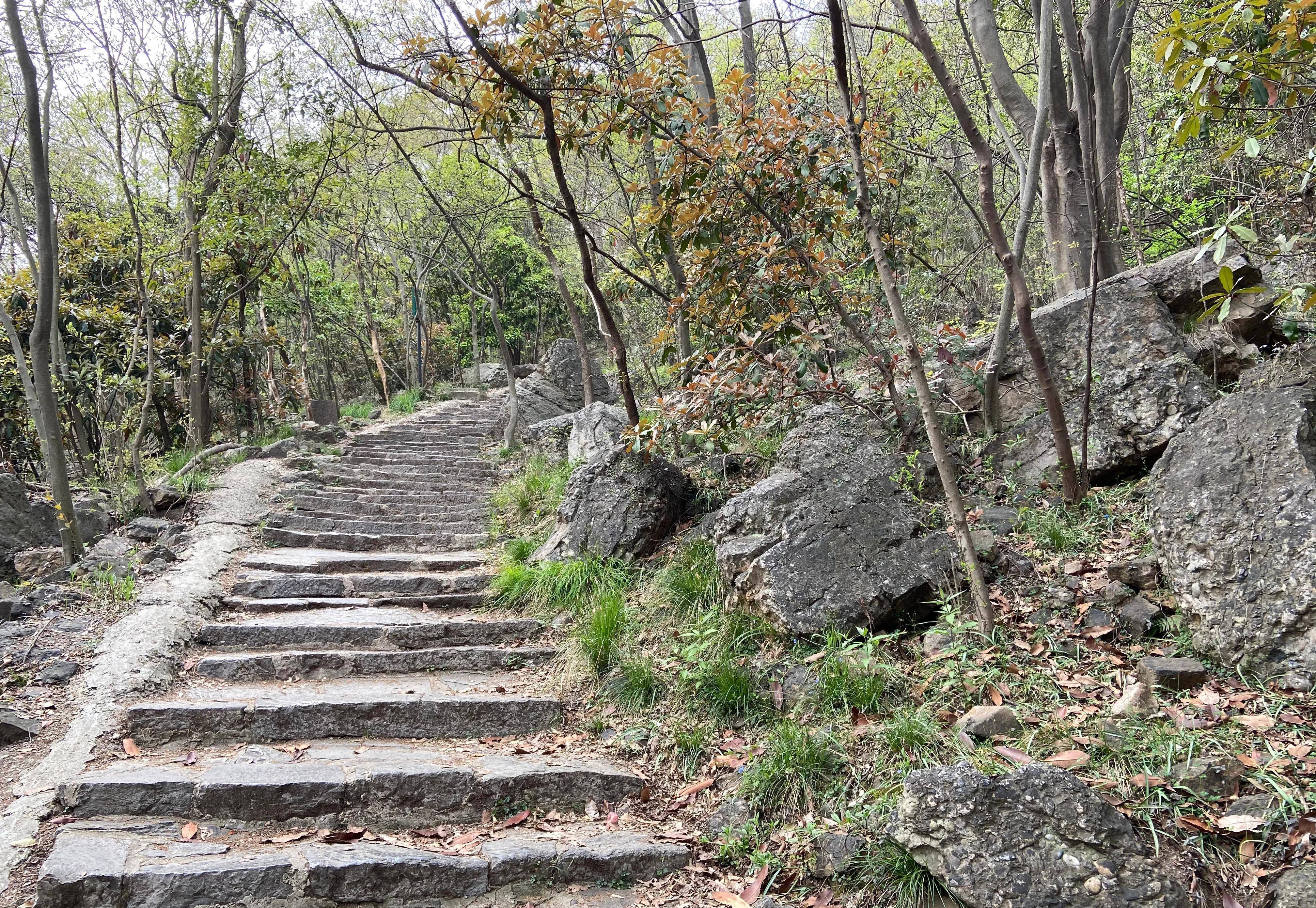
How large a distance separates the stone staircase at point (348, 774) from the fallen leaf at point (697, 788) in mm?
277

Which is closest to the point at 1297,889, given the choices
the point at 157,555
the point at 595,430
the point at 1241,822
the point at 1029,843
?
the point at 1241,822

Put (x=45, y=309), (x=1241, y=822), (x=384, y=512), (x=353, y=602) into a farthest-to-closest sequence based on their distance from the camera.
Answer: (x=384, y=512) → (x=45, y=309) → (x=353, y=602) → (x=1241, y=822)

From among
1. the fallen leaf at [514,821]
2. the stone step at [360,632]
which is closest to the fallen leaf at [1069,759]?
the fallen leaf at [514,821]

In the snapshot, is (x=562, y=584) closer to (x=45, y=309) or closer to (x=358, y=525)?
(x=358, y=525)

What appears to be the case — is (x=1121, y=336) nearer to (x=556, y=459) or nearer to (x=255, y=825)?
(x=255, y=825)

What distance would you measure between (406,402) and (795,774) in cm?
1464

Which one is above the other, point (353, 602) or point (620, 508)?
point (620, 508)

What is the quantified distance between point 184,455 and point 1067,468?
990 centimetres

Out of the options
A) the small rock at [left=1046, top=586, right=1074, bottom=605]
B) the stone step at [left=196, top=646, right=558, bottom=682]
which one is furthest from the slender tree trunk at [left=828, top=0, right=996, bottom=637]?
the stone step at [left=196, top=646, right=558, bottom=682]

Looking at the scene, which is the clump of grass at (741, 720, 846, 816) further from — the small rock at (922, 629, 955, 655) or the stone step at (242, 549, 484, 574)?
the stone step at (242, 549, 484, 574)

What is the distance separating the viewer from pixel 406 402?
16.4m

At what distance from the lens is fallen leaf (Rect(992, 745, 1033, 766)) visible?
2896 millimetres

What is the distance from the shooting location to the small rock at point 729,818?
3346 millimetres

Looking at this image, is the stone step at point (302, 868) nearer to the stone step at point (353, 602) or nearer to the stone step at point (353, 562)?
the stone step at point (353, 602)
